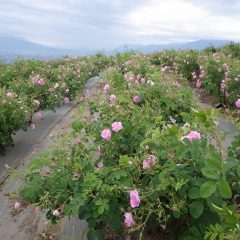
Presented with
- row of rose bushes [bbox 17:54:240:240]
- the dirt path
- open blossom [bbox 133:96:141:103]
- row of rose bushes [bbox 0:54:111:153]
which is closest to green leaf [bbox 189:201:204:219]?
row of rose bushes [bbox 17:54:240:240]

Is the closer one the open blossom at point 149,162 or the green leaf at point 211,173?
the green leaf at point 211,173

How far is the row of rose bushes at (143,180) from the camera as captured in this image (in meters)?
2.70

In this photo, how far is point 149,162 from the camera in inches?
117

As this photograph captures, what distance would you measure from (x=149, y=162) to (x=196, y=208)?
0.47 metres

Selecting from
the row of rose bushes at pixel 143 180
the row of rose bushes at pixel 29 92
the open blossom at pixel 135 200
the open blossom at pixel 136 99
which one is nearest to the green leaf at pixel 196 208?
the row of rose bushes at pixel 143 180

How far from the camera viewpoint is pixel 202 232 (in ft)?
9.17

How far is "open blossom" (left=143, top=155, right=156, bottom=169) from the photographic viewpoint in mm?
2971

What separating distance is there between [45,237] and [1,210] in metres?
1.06

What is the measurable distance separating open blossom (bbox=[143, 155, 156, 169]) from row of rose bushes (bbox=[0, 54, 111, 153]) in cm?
418

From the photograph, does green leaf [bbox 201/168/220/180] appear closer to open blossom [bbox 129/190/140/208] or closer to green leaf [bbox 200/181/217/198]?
green leaf [bbox 200/181/217/198]

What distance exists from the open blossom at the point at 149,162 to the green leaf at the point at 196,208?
41 cm

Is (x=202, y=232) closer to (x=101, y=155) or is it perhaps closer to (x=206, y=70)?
(x=101, y=155)

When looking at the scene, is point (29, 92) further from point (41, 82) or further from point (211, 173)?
point (211, 173)

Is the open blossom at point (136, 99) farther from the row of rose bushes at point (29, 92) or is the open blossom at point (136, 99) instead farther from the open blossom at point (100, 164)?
the row of rose bushes at point (29, 92)
